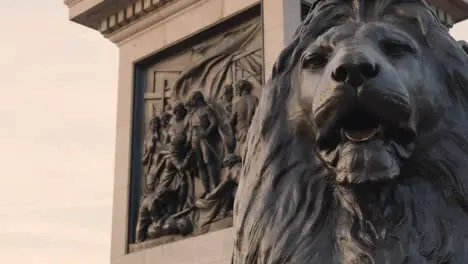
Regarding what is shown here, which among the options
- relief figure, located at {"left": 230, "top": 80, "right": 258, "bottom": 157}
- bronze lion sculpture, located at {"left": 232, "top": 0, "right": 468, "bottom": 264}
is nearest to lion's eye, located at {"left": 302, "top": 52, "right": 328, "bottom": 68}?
bronze lion sculpture, located at {"left": 232, "top": 0, "right": 468, "bottom": 264}

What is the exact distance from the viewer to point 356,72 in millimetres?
1979

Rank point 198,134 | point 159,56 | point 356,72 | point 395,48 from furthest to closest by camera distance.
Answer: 1. point 159,56
2. point 198,134
3. point 395,48
4. point 356,72

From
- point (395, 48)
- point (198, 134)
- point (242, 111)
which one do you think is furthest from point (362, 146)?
point (198, 134)

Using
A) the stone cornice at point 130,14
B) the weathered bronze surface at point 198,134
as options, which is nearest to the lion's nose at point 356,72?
the weathered bronze surface at point 198,134

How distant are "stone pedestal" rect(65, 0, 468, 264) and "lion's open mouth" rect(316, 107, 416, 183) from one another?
189 inches

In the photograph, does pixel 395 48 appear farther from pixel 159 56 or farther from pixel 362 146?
pixel 159 56

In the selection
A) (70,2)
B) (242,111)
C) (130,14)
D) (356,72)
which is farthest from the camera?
(70,2)

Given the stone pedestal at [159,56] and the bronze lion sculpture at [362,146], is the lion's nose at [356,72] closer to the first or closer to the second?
the bronze lion sculpture at [362,146]

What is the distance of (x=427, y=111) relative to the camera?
2.12m

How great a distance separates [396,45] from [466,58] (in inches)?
7.7

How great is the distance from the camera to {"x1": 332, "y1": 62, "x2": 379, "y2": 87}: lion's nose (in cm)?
198

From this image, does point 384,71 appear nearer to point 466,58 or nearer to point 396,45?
point 396,45

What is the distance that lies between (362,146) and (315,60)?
12.3 inches

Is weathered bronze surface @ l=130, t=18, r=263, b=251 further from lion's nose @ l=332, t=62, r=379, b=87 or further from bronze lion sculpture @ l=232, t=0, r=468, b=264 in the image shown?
lion's nose @ l=332, t=62, r=379, b=87
